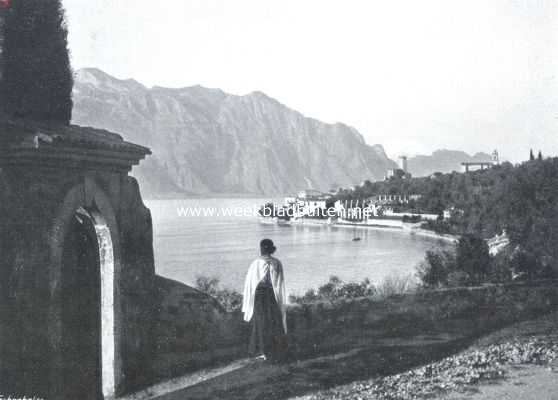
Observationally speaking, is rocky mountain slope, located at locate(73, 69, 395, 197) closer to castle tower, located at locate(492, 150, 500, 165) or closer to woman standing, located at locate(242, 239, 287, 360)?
castle tower, located at locate(492, 150, 500, 165)

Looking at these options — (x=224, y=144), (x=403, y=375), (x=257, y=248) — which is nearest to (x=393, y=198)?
(x=224, y=144)

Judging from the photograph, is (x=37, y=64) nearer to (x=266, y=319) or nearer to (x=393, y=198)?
(x=266, y=319)

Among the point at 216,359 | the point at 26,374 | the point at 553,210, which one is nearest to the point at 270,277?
the point at 216,359

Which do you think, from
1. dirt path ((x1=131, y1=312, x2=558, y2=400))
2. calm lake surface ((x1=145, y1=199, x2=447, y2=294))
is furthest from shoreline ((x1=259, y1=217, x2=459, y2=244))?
dirt path ((x1=131, y1=312, x2=558, y2=400))

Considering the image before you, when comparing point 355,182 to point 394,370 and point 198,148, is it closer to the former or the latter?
point 198,148

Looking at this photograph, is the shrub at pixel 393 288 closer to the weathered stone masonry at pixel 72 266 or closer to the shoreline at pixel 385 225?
the weathered stone masonry at pixel 72 266

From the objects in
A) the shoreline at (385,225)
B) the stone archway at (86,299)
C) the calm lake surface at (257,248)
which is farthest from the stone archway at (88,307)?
the shoreline at (385,225)
